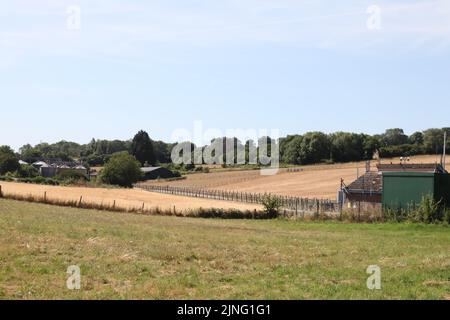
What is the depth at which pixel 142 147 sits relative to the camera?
16288 centimetres

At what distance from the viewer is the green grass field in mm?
12289

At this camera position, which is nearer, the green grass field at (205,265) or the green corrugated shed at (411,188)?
the green grass field at (205,265)

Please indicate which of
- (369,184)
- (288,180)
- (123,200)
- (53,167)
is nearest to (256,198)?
(123,200)

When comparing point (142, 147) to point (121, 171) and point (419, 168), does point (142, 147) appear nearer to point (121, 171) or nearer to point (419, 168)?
point (121, 171)

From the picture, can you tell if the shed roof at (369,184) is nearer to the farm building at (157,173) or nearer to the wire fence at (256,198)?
the wire fence at (256,198)

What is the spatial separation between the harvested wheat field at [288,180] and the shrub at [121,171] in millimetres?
13030

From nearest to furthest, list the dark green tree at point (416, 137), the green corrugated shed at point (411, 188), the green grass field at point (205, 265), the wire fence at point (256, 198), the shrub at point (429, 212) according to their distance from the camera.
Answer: the green grass field at point (205, 265), the shrub at point (429, 212), the green corrugated shed at point (411, 188), the wire fence at point (256, 198), the dark green tree at point (416, 137)

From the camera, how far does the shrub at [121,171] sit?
114 m

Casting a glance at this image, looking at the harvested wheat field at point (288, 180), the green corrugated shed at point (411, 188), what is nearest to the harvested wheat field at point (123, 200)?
the green corrugated shed at point (411, 188)

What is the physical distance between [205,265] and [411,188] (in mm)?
29921

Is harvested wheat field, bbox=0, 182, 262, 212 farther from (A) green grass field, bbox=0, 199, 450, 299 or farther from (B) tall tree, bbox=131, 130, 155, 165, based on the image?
(B) tall tree, bbox=131, 130, 155, 165

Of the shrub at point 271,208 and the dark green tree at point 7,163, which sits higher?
the dark green tree at point 7,163

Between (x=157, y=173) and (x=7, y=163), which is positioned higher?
(x=7, y=163)
